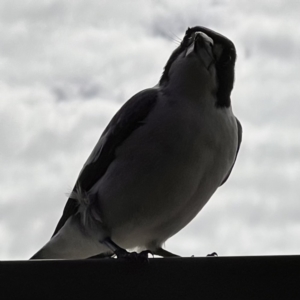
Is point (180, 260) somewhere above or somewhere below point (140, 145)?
below

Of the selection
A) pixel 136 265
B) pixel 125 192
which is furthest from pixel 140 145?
pixel 136 265

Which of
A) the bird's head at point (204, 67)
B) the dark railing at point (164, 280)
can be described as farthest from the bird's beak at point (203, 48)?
the dark railing at point (164, 280)

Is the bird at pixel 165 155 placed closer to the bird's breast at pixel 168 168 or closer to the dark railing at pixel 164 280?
the bird's breast at pixel 168 168

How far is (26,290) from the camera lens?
5.56 ft

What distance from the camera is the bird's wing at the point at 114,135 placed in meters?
2.93

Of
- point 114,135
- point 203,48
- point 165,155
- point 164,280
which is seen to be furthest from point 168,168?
point 164,280

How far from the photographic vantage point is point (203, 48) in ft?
9.29

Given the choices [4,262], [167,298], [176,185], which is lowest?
[167,298]

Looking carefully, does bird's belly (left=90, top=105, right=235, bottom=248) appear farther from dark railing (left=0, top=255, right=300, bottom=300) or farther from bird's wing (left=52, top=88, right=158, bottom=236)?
dark railing (left=0, top=255, right=300, bottom=300)

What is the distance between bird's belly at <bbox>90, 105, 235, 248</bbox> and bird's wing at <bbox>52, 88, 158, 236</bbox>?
7 centimetres

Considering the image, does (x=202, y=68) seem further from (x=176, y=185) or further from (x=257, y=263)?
(x=257, y=263)

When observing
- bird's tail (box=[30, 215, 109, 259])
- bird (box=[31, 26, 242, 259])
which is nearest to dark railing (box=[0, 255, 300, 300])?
bird (box=[31, 26, 242, 259])

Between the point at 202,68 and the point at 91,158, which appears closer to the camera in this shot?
the point at 202,68

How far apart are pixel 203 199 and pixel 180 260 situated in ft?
3.88
